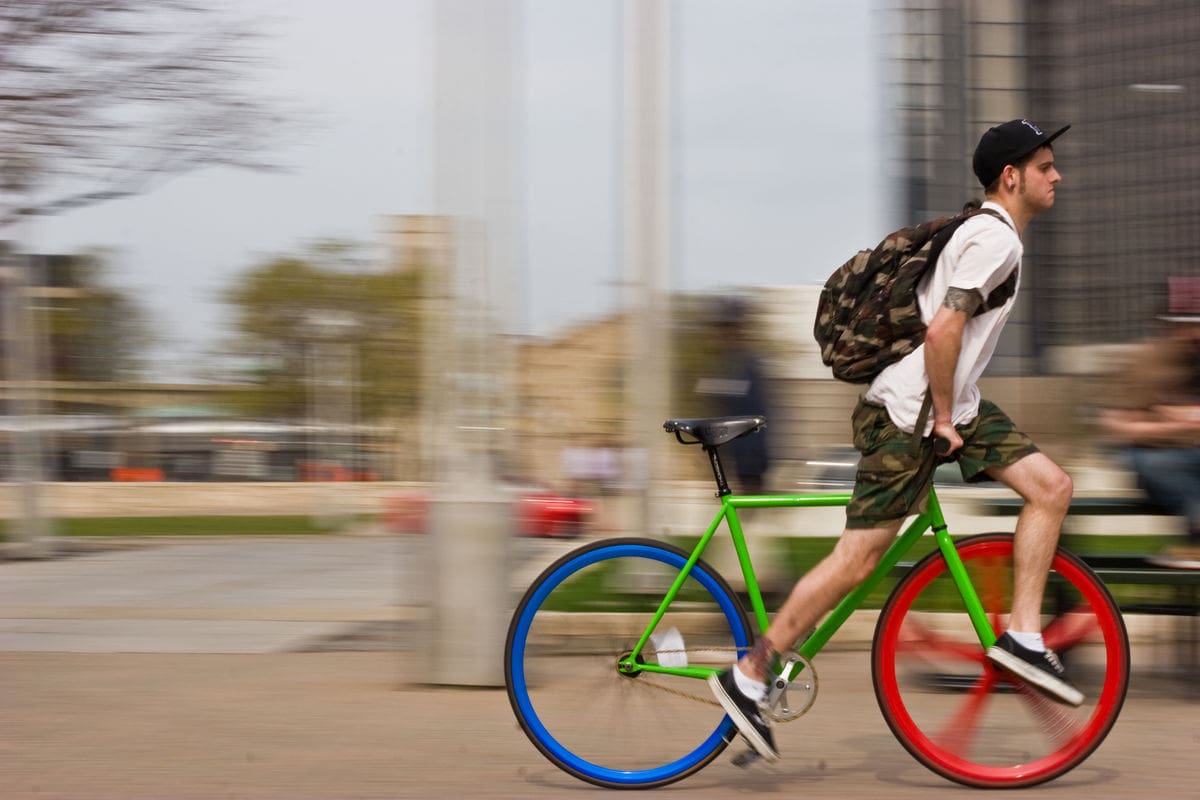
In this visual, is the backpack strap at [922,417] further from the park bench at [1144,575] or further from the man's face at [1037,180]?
the park bench at [1144,575]

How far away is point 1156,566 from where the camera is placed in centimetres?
591

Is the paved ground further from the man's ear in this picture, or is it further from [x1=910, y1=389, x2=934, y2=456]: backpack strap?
the man's ear

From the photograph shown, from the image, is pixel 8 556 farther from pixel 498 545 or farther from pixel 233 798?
pixel 233 798

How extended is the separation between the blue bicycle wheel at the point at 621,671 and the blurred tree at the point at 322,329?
1653 inches

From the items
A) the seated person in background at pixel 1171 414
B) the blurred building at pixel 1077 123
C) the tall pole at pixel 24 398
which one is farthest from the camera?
the blurred building at pixel 1077 123

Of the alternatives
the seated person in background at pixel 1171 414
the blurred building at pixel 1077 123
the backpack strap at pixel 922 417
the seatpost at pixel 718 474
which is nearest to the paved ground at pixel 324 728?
the seated person in background at pixel 1171 414

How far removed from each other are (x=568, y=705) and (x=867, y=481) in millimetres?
1084

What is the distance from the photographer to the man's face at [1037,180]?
4.22m

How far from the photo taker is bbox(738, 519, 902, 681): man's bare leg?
425 centimetres

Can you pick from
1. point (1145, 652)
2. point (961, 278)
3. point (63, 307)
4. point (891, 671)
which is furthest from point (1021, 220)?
point (63, 307)

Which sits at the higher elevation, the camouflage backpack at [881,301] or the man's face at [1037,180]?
the man's face at [1037,180]

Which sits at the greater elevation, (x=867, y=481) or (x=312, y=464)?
(x=867, y=481)

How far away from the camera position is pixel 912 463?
423 centimetres

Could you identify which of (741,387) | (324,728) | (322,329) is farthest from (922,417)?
(322,329)
